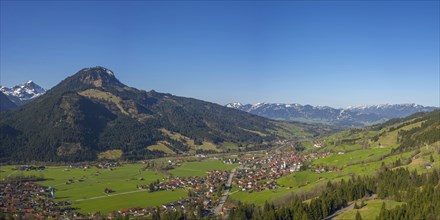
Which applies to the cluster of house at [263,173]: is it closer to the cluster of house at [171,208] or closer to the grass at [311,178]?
the grass at [311,178]

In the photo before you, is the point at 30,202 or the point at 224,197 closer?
the point at 30,202

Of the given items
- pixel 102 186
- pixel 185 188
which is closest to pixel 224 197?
pixel 185 188

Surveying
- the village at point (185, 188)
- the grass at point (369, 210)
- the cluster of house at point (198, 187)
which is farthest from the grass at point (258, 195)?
the grass at point (369, 210)

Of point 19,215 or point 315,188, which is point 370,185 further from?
point 19,215

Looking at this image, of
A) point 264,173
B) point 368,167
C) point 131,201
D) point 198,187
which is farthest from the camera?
point 264,173

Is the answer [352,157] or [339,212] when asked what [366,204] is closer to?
[339,212]

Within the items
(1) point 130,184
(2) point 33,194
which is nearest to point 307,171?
(1) point 130,184

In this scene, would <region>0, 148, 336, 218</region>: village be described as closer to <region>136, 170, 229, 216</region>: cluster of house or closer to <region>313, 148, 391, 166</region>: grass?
<region>136, 170, 229, 216</region>: cluster of house
